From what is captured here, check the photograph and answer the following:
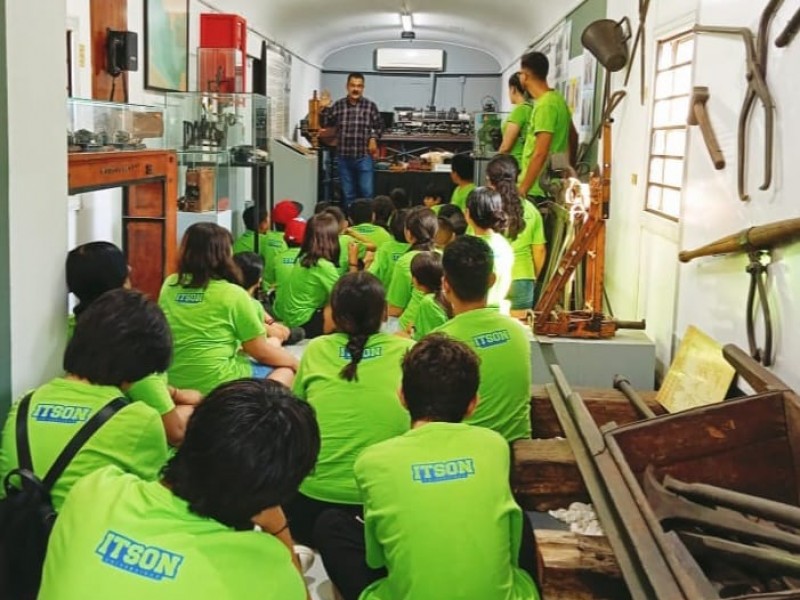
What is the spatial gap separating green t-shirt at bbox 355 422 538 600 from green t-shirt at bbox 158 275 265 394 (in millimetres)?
1645

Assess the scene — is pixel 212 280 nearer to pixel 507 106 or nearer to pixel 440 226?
pixel 440 226

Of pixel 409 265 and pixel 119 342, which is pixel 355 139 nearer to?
pixel 409 265

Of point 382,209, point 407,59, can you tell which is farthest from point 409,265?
point 407,59

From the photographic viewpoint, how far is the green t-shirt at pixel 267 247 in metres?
6.13

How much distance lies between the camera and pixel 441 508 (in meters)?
1.87

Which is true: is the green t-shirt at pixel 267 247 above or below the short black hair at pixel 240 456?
below

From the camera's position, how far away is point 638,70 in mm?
4633

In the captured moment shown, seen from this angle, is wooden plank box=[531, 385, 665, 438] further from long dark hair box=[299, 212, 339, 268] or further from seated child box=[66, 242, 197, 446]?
long dark hair box=[299, 212, 339, 268]

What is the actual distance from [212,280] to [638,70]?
7.99 ft

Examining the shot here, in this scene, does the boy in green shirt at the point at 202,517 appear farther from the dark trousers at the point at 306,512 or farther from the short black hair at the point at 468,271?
the short black hair at the point at 468,271

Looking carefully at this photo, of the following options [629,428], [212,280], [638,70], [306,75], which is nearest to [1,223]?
[212,280]

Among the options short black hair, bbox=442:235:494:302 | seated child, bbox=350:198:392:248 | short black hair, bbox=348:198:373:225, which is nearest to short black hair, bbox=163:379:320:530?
short black hair, bbox=442:235:494:302

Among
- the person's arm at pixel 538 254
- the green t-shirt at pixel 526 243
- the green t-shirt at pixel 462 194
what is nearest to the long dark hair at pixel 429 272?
the green t-shirt at pixel 526 243

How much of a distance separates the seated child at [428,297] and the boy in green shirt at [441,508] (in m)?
1.49
